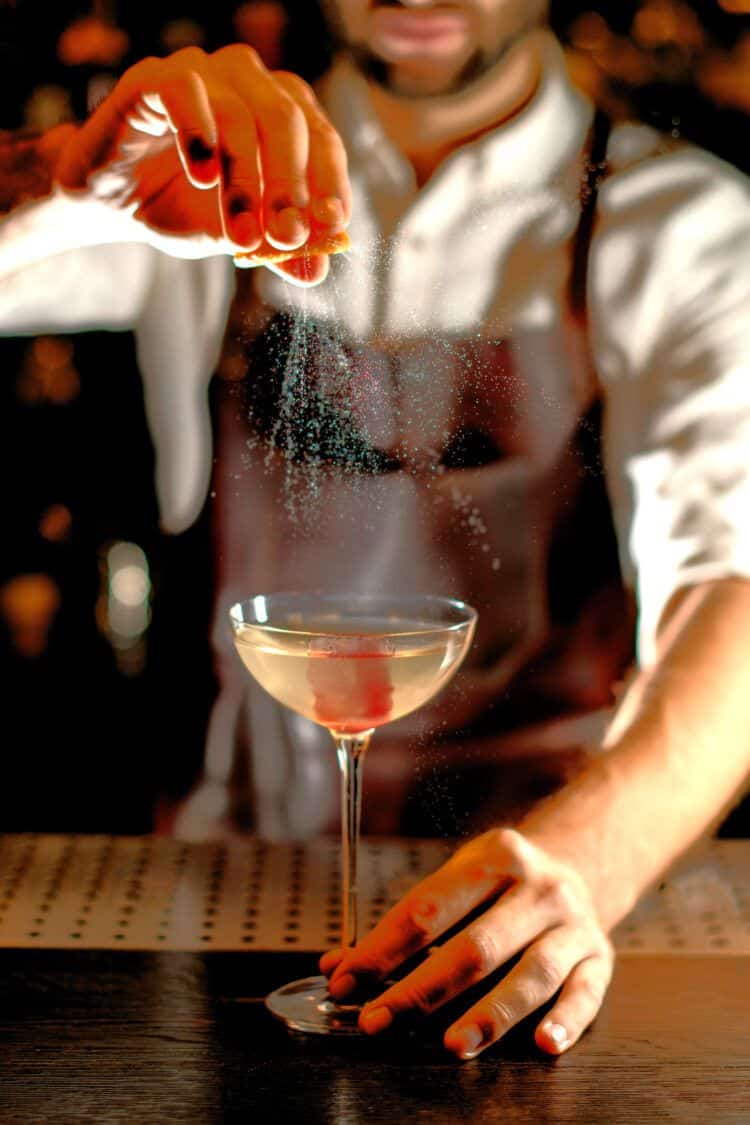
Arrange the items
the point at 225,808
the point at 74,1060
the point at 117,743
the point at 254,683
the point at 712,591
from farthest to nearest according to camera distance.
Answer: the point at 117,743 → the point at 225,808 → the point at 254,683 → the point at 712,591 → the point at 74,1060

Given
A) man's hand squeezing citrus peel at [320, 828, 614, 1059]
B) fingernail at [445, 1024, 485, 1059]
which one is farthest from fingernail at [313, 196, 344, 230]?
fingernail at [445, 1024, 485, 1059]

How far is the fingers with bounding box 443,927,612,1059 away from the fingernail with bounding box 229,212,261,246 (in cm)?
54

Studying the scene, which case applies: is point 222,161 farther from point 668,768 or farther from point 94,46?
point 94,46

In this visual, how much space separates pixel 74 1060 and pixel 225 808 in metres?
1.07

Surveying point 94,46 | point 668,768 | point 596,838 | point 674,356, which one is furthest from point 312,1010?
point 94,46

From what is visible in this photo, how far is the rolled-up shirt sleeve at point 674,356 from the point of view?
1.51 meters

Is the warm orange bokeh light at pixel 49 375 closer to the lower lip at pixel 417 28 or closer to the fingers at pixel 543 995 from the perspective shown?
the lower lip at pixel 417 28

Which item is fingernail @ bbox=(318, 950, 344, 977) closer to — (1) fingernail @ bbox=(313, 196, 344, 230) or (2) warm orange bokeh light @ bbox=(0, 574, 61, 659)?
(1) fingernail @ bbox=(313, 196, 344, 230)

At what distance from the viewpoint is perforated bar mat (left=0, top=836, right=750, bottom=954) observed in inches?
40.9

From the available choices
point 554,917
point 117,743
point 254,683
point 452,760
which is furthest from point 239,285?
point 554,917

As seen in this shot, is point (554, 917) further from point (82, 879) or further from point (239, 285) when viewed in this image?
point (239, 285)

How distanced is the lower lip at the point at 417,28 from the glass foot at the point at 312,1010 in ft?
3.85

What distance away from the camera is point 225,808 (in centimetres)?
188

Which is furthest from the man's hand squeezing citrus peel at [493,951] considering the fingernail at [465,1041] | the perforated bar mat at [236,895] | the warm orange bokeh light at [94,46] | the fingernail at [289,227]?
the warm orange bokeh light at [94,46]
